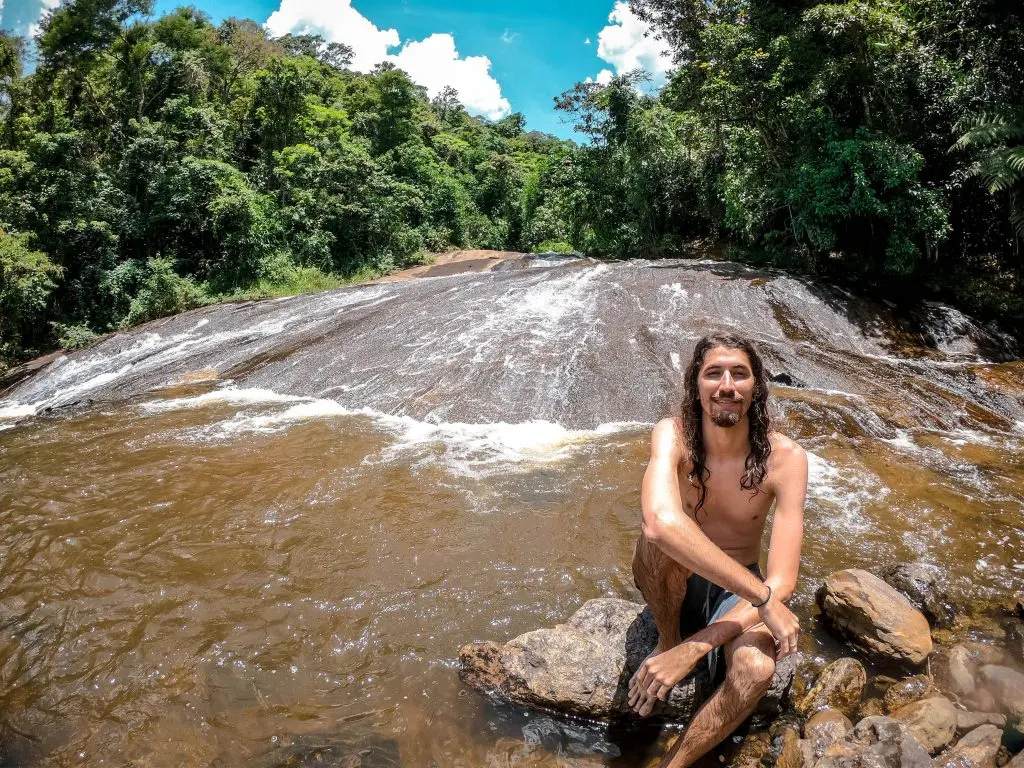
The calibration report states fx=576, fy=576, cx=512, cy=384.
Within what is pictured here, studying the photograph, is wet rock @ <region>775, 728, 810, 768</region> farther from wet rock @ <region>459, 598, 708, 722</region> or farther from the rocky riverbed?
wet rock @ <region>459, 598, 708, 722</region>

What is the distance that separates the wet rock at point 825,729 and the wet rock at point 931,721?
261 millimetres

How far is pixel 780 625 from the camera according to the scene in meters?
2.45

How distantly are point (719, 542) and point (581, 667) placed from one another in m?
1.01

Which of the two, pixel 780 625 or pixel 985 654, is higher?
pixel 780 625

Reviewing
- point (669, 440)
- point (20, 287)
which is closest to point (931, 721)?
point (669, 440)

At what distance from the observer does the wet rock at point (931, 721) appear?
2.65m

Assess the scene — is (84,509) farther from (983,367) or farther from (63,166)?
(63,166)

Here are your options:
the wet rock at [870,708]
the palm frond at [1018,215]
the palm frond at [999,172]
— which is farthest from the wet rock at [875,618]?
the palm frond at [1018,215]

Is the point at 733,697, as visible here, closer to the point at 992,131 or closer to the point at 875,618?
the point at 875,618

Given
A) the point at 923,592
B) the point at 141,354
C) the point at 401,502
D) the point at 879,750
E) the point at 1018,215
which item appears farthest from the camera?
the point at 141,354

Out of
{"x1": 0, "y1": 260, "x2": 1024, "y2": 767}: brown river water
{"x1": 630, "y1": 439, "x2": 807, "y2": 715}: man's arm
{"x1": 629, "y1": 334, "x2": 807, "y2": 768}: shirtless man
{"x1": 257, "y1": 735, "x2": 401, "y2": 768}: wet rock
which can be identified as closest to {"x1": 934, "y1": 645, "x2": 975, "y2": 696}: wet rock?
{"x1": 0, "y1": 260, "x2": 1024, "y2": 767}: brown river water

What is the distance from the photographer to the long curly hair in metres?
2.93

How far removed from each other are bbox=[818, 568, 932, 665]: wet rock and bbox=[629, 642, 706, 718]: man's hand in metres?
1.63

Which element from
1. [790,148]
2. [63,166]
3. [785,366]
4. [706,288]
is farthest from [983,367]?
[63,166]
